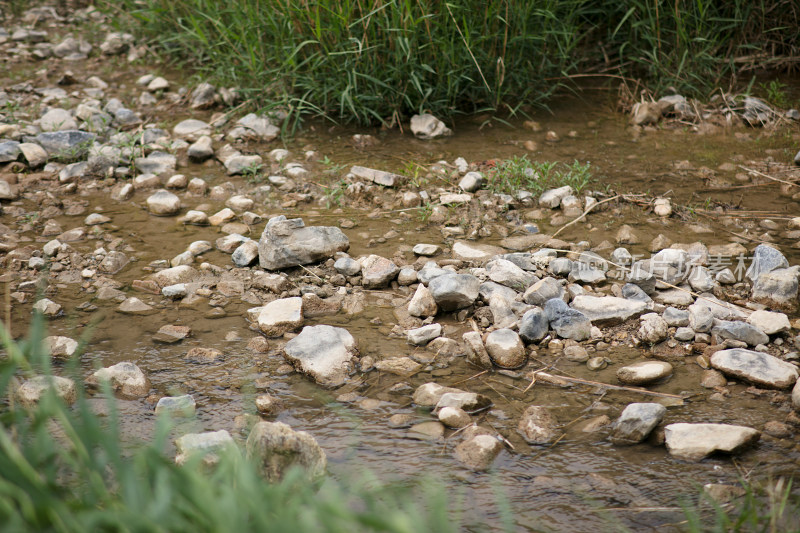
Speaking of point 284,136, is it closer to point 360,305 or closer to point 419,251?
point 419,251

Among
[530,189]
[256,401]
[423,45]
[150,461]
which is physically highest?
[423,45]

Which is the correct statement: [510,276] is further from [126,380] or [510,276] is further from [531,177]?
[126,380]

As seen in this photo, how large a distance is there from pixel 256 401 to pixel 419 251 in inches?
40.4

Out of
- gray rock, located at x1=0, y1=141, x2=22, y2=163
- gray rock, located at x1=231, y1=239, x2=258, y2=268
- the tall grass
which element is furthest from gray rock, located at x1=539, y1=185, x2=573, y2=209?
gray rock, located at x1=0, y1=141, x2=22, y2=163

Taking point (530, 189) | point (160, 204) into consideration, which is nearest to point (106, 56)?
point (160, 204)

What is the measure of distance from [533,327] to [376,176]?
1.38m

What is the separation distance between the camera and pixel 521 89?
3.93m

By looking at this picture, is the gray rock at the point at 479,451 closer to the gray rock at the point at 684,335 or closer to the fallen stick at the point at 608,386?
the fallen stick at the point at 608,386

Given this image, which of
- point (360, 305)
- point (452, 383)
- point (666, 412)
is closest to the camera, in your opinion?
point (666, 412)

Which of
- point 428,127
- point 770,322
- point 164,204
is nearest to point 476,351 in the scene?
point 770,322

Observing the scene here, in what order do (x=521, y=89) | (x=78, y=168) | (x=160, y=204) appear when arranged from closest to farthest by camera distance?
(x=160, y=204)
(x=78, y=168)
(x=521, y=89)

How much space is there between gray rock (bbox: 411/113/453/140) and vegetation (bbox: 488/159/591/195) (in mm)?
567

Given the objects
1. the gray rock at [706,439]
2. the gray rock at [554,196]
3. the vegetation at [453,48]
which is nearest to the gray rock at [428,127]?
the vegetation at [453,48]

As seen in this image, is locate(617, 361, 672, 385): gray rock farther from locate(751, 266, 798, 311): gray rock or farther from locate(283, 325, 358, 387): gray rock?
locate(283, 325, 358, 387): gray rock
